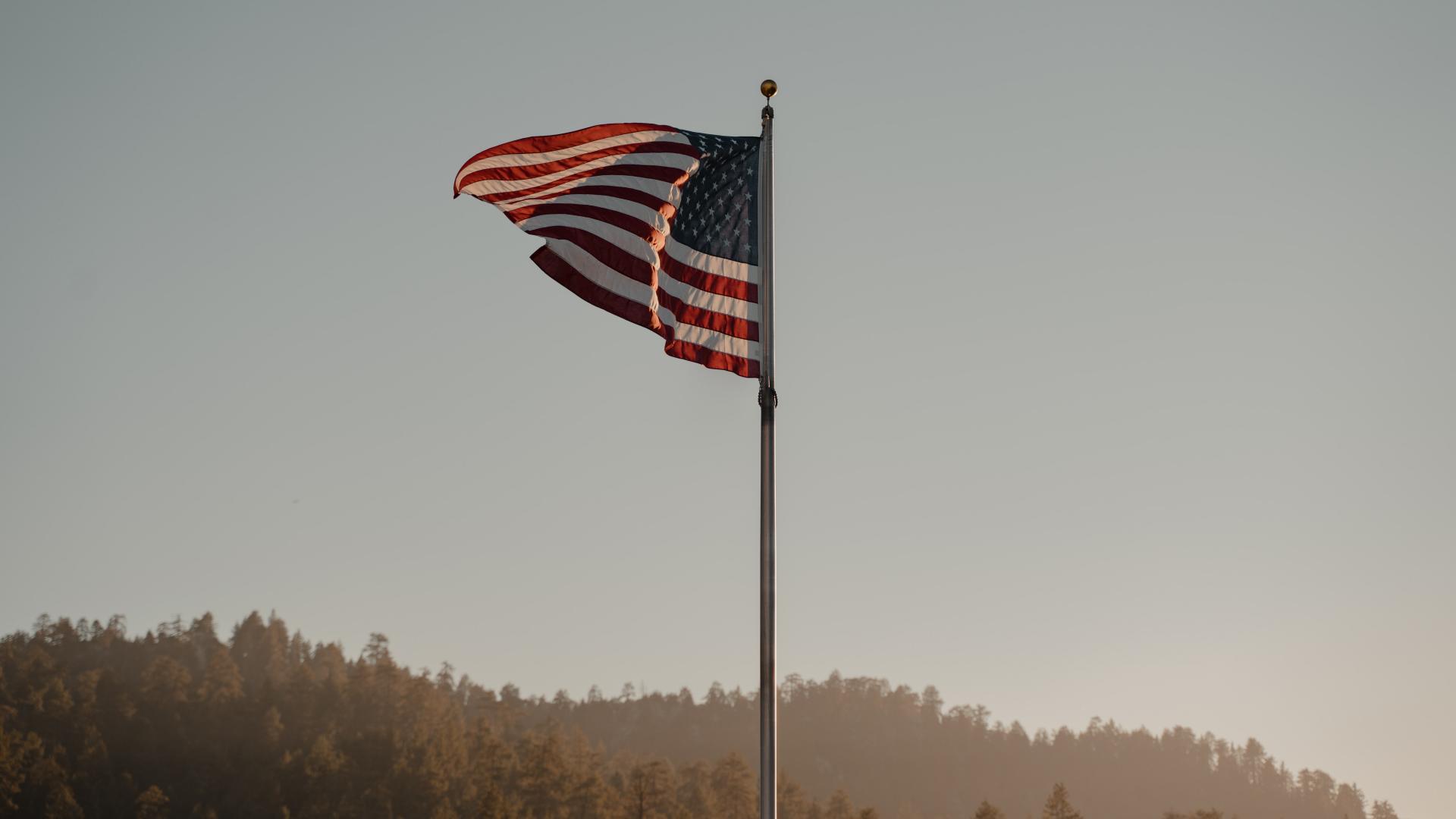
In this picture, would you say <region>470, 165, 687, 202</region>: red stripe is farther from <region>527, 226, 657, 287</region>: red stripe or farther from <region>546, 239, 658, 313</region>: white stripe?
<region>546, 239, 658, 313</region>: white stripe

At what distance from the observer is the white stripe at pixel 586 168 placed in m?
16.5

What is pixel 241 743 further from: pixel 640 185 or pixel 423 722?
pixel 640 185

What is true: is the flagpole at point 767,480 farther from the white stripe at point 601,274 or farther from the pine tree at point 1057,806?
the pine tree at point 1057,806

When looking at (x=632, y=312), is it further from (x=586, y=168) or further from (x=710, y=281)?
(x=586, y=168)

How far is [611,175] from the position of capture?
1652 cm

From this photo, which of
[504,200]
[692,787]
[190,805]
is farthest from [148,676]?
[504,200]

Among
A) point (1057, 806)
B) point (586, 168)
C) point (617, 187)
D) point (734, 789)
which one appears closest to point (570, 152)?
point (586, 168)

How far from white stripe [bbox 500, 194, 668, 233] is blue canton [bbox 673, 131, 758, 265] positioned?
0.20 m

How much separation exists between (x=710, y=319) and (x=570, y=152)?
2.33 metres

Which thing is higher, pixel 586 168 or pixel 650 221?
pixel 586 168

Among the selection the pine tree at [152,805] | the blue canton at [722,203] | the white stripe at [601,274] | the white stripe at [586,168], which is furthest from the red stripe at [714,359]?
the pine tree at [152,805]

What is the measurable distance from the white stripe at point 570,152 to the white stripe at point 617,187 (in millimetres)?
304

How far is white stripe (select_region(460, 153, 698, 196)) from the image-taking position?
1645cm

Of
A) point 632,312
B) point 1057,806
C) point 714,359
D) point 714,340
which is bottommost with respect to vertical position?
point 1057,806
